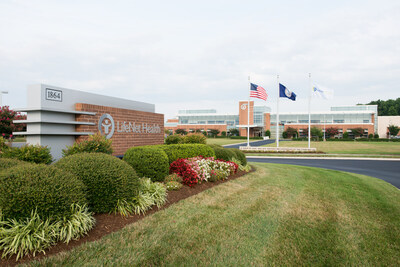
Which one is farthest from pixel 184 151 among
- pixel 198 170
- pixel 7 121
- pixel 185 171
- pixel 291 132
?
pixel 291 132

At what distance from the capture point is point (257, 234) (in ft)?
17.6

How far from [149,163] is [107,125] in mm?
3628

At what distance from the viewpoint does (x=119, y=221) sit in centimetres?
561

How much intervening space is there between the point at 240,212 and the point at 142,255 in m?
3.08

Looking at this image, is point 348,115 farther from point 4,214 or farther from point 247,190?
point 4,214

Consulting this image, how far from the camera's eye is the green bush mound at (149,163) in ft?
28.4

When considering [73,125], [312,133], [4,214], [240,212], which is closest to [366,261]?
[240,212]

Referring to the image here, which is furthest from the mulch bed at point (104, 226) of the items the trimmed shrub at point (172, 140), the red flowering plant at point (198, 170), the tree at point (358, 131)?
the tree at point (358, 131)

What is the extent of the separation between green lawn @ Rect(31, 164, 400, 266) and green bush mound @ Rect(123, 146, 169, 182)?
1.61 m

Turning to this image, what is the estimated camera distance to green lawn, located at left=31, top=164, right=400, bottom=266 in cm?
430

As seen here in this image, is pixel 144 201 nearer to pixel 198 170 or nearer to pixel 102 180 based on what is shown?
pixel 102 180

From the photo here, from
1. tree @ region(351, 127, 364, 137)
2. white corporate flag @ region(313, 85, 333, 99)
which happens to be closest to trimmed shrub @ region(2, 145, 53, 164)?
white corporate flag @ region(313, 85, 333, 99)

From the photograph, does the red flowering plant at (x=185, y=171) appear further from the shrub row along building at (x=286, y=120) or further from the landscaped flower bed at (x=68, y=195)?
the shrub row along building at (x=286, y=120)

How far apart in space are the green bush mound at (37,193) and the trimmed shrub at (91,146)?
3.81 metres
